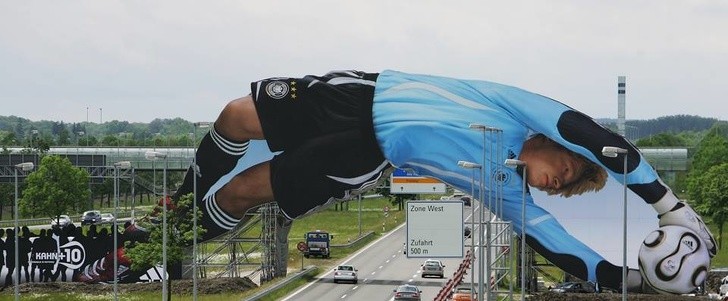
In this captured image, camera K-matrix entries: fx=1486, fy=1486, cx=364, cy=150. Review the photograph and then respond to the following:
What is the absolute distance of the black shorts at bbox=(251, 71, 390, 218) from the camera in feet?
293

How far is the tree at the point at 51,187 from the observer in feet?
446

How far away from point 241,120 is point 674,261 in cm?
2744

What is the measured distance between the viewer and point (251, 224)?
9525cm

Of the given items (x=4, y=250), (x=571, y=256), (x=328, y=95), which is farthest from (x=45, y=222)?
(x=571, y=256)

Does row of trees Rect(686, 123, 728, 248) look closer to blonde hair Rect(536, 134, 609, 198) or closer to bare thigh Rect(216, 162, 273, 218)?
blonde hair Rect(536, 134, 609, 198)

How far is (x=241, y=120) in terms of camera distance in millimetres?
91625

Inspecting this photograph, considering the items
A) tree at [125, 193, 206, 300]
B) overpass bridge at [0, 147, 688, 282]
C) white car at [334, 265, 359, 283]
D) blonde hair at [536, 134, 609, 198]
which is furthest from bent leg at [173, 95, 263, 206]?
blonde hair at [536, 134, 609, 198]

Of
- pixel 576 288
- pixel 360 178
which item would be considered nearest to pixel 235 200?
pixel 360 178

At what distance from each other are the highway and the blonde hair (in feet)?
33.2

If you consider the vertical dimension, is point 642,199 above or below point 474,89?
below

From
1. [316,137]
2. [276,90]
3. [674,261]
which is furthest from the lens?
Answer: [276,90]

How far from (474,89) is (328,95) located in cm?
892

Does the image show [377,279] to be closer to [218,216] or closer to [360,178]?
[360,178]

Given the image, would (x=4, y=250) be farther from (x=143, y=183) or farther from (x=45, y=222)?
(x=45, y=222)
